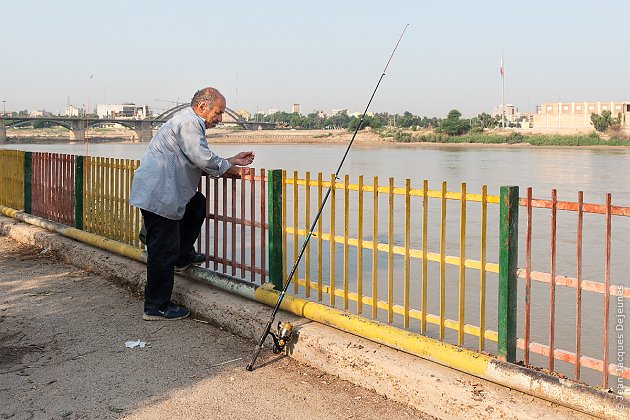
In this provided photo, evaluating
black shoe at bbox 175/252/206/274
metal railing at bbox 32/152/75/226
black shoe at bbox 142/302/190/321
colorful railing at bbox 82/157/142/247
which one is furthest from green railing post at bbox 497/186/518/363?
metal railing at bbox 32/152/75/226

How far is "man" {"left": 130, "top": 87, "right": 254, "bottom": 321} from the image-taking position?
517cm

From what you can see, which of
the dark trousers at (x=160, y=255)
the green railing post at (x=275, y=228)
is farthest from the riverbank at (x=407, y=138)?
the dark trousers at (x=160, y=255)

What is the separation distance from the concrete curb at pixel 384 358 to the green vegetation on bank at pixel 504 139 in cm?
6968

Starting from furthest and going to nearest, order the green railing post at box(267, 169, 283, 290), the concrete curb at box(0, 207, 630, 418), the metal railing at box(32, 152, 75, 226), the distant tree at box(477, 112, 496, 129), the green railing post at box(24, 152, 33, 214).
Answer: the distant tree at box(477, 112, 496, 129) < the green railing post at box(24, 152, 33, 214) < the metal railing at box(32, 152, 75, 226) < the green railing post at box(267, 169, 283, 290) < the concrete curb at box(0, 207, 630, 418)

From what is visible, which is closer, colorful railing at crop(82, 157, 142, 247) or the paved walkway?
the paved walkway

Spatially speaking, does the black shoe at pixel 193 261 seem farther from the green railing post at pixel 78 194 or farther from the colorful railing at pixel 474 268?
the green railing post at pixel 78 194

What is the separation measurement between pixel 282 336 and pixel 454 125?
78.4m

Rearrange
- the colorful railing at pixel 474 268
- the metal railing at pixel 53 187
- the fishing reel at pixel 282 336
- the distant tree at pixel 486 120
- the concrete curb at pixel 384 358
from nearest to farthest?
1. the concrete curb at pixel 384 358
2. the colorful railing at pixel 474 268
3. the fishing reel at pixel 282 336
4. the metal railing at pixel 53 187
5. the distant tree at pixel 486 120

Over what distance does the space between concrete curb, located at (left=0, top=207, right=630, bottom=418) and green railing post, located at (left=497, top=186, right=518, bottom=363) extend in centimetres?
15

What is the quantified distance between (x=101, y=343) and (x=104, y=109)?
194 metres

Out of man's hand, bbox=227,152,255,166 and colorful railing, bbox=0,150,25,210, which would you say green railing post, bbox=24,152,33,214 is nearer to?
colorful railing, bbox=0,150,25,210

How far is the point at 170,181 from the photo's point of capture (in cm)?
523

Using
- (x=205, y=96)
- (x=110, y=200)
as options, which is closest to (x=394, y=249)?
(x=205, y=96)

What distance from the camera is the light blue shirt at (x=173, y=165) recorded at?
5.14 metres
